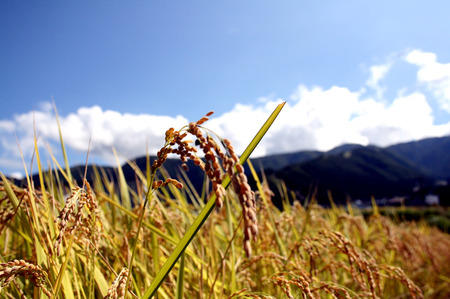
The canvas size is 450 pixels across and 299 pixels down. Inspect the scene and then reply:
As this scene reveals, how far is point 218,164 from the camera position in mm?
562

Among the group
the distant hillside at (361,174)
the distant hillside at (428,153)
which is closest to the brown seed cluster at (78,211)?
the distant hillside at (361,174)

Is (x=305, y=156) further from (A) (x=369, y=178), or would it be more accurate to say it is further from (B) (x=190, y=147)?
(B) (x=190, y=147)

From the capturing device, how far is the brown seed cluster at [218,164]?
43cm

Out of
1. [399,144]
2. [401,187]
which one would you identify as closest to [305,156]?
[399,144]

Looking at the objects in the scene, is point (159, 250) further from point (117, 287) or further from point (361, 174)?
point (361, 174)

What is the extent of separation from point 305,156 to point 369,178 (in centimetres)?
5156

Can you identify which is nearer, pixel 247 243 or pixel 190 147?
pixel 247 243

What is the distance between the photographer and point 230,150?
1.73 feet

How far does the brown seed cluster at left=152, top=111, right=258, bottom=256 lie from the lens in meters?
0.43

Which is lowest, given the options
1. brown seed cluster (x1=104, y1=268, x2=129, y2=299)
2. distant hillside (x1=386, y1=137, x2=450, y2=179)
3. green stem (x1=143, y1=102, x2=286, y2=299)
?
distant hillside (x1=386, y1=137, x2=450, y2=179)

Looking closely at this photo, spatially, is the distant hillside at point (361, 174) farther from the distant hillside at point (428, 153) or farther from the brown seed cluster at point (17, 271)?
the brown seed cluster at point (17, 271)

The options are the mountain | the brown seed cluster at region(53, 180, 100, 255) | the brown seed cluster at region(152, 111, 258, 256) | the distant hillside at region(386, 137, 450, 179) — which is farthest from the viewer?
the distant hillside at region(386, 137, 450, 179)

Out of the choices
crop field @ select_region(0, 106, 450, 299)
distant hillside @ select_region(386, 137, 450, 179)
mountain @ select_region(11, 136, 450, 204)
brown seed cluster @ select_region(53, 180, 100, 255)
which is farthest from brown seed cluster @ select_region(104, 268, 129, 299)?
distant hillside @ select_region(386, 137, 450, 179)

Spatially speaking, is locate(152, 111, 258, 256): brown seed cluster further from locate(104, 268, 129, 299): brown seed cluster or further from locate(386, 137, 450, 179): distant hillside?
locate(386, 137, 450, 179): distant hillside
